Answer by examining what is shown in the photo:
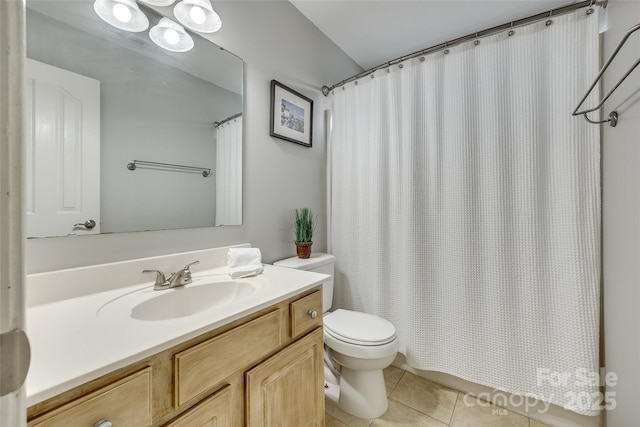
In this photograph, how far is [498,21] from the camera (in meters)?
1.79

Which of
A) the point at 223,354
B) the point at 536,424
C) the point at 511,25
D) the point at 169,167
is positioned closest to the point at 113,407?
the point at 223,354

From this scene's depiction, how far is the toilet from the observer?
1325 mm

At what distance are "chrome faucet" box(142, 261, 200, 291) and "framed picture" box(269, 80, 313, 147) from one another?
935 mm

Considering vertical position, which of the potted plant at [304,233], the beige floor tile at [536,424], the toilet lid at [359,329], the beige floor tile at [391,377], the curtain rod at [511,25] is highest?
the curtain rod at [511,25]

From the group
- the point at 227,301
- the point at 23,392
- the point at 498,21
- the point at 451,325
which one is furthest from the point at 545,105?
the point at 23,392

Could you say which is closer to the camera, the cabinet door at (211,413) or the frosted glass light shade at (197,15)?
the cabinet door at (211,413)

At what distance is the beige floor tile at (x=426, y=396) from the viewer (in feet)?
4.74

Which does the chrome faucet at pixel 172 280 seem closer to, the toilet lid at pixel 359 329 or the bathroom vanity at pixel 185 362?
the bathroom vanity at pixel 185 362

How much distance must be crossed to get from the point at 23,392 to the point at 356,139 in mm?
1886

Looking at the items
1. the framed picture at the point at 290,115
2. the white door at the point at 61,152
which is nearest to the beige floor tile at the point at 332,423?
the white door at the point at 61,152

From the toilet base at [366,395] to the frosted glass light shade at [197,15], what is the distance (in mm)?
1850

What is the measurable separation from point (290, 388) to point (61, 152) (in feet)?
3.69

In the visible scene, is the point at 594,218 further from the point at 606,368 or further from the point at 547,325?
the point at 606,368

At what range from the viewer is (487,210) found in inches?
56.7
